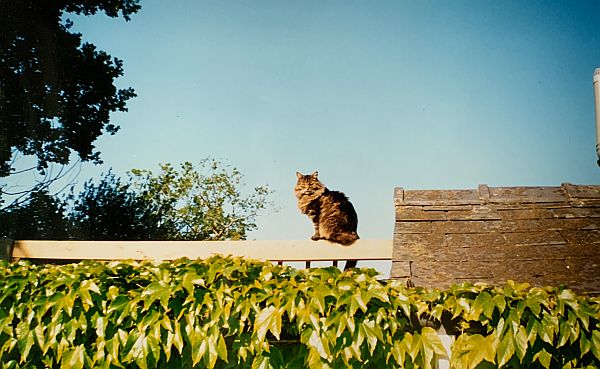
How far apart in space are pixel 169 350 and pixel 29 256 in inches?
74.2

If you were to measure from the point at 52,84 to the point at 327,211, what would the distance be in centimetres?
529

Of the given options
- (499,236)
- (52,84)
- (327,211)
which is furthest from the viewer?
(52,84)

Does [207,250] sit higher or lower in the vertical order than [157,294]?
higher

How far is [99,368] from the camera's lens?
Answer: 6.64ft

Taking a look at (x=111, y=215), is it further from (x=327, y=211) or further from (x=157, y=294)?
→ (x=157, y=294)

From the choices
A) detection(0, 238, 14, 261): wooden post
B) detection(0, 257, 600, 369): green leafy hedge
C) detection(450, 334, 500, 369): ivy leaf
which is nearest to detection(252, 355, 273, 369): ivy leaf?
detection(0, 257, 600, 369): green leafy hedge

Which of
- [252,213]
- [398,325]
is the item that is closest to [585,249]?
[398,325]

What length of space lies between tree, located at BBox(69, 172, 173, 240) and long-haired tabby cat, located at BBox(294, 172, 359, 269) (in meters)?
3.24

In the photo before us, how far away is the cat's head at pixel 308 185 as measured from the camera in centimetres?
495

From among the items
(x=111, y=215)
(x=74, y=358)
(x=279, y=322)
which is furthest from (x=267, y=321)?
(x=111, y=215)

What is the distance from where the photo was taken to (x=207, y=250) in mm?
3207

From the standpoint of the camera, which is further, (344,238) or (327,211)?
(327,211)

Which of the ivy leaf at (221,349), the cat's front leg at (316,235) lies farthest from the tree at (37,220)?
the ivy leaf at (221,349)

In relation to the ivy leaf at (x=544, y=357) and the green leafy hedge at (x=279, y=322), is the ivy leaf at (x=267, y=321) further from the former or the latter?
the ivy leaf at (x=544, y=357)
